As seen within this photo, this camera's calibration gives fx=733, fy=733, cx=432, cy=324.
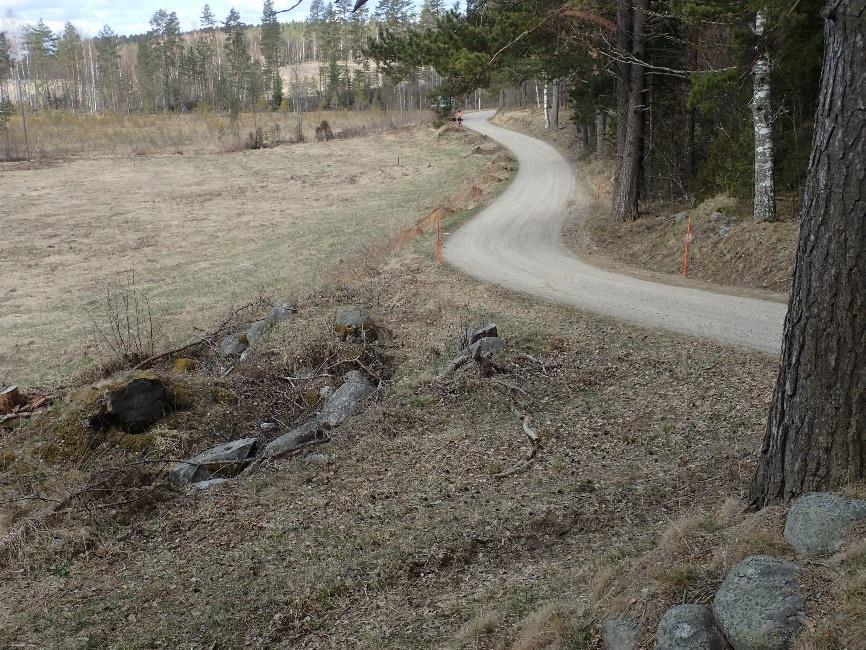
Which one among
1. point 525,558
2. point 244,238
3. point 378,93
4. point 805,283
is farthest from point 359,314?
point 378,93

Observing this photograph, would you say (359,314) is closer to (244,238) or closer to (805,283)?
(805,283)

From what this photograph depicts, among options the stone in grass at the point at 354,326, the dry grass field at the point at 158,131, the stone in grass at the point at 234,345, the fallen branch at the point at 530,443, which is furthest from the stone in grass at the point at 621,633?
the dry grass field at the point at 158,131

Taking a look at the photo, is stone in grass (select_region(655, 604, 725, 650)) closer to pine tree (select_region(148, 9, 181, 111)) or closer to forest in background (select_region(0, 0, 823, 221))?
forest in background (select_region(0, 0, 823, 221))

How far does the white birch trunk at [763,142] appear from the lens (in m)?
15.0

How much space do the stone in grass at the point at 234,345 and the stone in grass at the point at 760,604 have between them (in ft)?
37.5

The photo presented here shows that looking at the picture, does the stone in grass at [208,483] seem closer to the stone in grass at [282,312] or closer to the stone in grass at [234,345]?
the stone in grass at [234,345]

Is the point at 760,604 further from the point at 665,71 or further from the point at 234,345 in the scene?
the point at 665,71

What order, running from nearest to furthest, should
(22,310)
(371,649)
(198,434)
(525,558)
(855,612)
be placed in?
1. (855,612)
2. (371,649)
3. (525,558)
4. (198,434)
5. (22,310)

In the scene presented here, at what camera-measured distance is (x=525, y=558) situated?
6156mm

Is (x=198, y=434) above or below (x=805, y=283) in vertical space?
below

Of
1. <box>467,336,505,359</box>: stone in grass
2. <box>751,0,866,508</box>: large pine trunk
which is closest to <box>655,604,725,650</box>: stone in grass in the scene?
<box>751,0,866,508</box>: large pine trunk

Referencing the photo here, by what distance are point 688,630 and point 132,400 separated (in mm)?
8529

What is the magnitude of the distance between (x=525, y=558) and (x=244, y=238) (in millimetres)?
26355

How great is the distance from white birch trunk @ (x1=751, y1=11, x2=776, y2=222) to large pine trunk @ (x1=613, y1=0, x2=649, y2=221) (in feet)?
11.7
